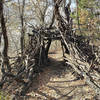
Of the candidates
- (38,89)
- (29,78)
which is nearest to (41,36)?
(29,78)

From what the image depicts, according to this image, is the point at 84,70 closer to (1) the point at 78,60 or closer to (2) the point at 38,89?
(1) the point at 78,60

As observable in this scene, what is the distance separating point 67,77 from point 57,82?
54 cm

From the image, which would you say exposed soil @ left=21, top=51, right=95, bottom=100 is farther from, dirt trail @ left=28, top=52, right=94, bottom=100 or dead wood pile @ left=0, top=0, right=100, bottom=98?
dead wood pile @ left=0, top=0, right=100, bottom=98

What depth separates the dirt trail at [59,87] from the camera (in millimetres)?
3721

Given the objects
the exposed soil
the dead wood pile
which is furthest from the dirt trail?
the dead wood pile

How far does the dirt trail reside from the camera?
3.72 m

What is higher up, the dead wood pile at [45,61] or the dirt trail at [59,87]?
the dead wood pile at [45,61]

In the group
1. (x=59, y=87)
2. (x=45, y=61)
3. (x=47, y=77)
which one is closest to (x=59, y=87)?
Answer: (x=59, y=87)

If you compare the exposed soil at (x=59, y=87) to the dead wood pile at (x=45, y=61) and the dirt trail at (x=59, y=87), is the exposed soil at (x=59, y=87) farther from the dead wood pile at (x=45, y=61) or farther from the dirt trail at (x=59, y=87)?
the dead wood pile at (x=45, y=61)

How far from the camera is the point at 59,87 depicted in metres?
4.31

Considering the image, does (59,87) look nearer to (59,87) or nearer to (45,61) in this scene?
(59,87)

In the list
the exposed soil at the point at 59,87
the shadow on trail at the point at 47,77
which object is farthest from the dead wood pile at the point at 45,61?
the exposed soil at the point at 59,87

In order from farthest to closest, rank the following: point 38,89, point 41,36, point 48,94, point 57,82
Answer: point 41,36 < point 57,82 < point 38,89 < point 48,94

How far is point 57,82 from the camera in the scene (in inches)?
183
